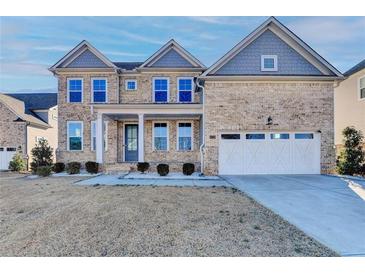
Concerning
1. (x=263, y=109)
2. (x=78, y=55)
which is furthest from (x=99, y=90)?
(x=263, y=109)

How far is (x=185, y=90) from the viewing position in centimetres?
1669

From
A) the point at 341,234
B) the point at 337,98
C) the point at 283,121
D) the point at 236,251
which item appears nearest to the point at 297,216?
the point at 341,234

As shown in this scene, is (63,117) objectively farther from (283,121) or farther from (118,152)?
(283,121)

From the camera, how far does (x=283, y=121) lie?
13461mm

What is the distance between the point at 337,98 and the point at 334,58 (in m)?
4.91

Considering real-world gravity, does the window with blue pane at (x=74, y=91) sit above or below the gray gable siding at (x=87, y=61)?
below

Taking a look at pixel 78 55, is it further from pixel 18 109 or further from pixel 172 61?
pixel 18 109

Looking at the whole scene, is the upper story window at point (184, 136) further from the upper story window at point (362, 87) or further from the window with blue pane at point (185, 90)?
the upper story window at point (362, 87)

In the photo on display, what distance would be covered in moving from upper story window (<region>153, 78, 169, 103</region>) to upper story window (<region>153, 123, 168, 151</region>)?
1646 millimetres

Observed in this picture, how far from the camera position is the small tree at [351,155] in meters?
13.1

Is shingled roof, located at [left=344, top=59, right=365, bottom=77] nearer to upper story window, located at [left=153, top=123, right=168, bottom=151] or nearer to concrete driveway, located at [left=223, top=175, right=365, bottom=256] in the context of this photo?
concrete driveway, located at [left=223, top=175, right=365, bottom=256]

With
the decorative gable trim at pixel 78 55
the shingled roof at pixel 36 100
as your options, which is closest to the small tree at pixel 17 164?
the shingled roof at pixel 36 100

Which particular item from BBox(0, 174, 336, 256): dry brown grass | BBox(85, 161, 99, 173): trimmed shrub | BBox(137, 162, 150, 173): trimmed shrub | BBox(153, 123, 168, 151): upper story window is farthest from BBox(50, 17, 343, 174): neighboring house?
BBox(0, 174, 336, 256): dry brown grass

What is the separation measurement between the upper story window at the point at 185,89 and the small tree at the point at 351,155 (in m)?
9.14
